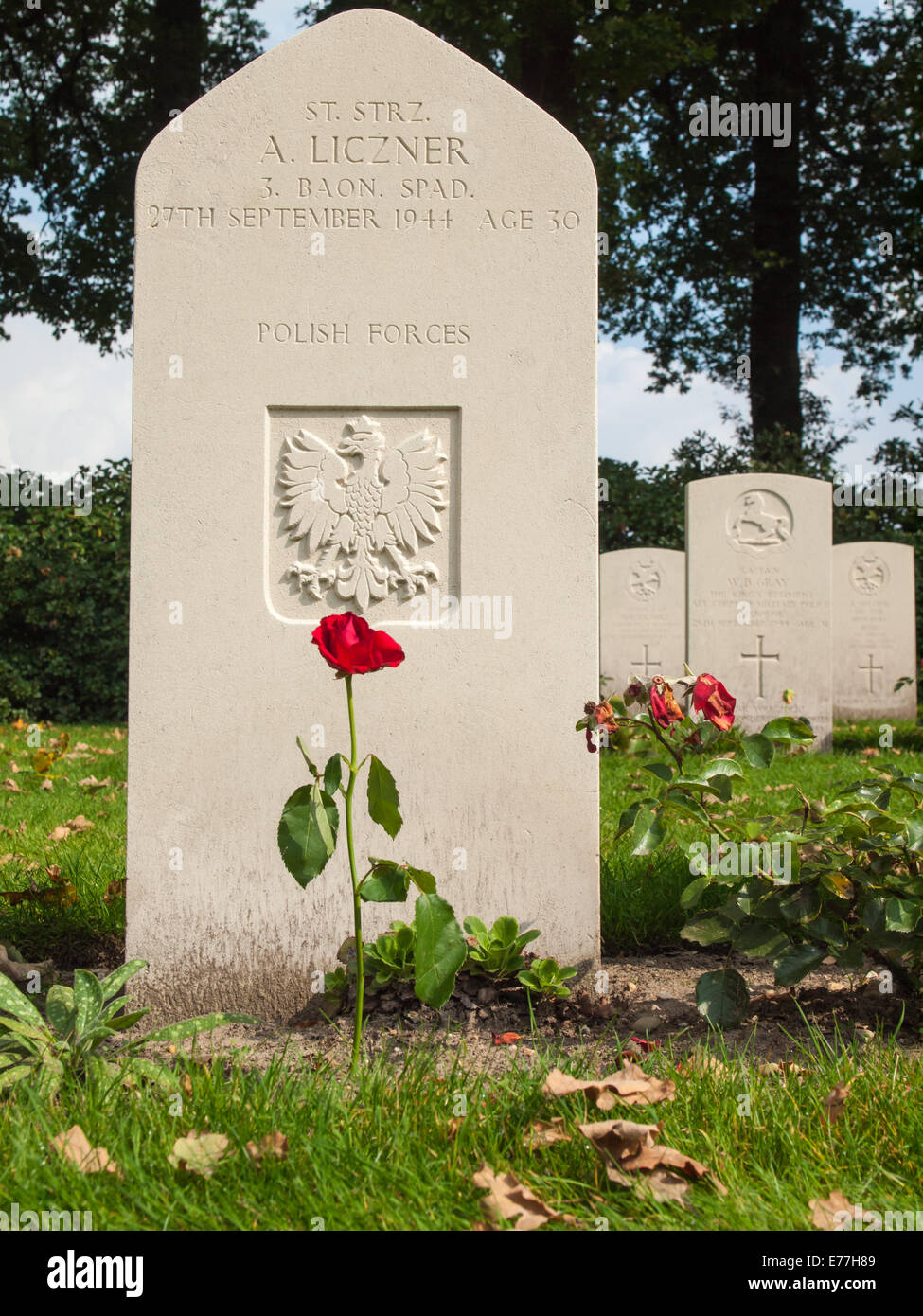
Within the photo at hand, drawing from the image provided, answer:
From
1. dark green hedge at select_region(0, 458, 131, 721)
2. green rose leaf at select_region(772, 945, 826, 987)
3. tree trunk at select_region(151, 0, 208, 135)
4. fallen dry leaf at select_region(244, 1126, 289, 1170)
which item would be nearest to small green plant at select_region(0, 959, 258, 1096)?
fallen dry leaf at select_region(244, 1126, 289, 1170)

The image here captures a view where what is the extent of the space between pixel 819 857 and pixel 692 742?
0.39 meters

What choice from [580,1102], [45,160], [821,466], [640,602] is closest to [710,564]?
[640,602]

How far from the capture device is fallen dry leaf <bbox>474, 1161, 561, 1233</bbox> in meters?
1.45

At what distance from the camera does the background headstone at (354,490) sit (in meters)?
2.69

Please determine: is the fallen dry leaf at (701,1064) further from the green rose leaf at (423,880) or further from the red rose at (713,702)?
the red rose at (713,702)

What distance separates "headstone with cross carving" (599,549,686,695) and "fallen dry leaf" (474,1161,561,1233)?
8.03m

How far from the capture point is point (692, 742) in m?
2.49

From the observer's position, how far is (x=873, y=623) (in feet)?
32.3

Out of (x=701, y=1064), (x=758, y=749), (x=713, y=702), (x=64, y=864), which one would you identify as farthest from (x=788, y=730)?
(x=64, y=864)

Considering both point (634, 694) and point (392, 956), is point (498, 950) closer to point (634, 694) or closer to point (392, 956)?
point (392, 956)

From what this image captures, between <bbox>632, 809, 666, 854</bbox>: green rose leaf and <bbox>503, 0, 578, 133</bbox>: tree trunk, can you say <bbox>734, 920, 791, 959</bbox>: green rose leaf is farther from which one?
<bbox>503, 0, 578, 133</bbox>: tree trunk

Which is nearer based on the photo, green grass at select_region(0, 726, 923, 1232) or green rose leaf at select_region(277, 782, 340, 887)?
green grass at select_region(0, 726, 923, 1232)

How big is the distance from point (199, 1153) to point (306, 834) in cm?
54

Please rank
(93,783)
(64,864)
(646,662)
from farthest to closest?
(646,662) → (93,783) → (64,864)
